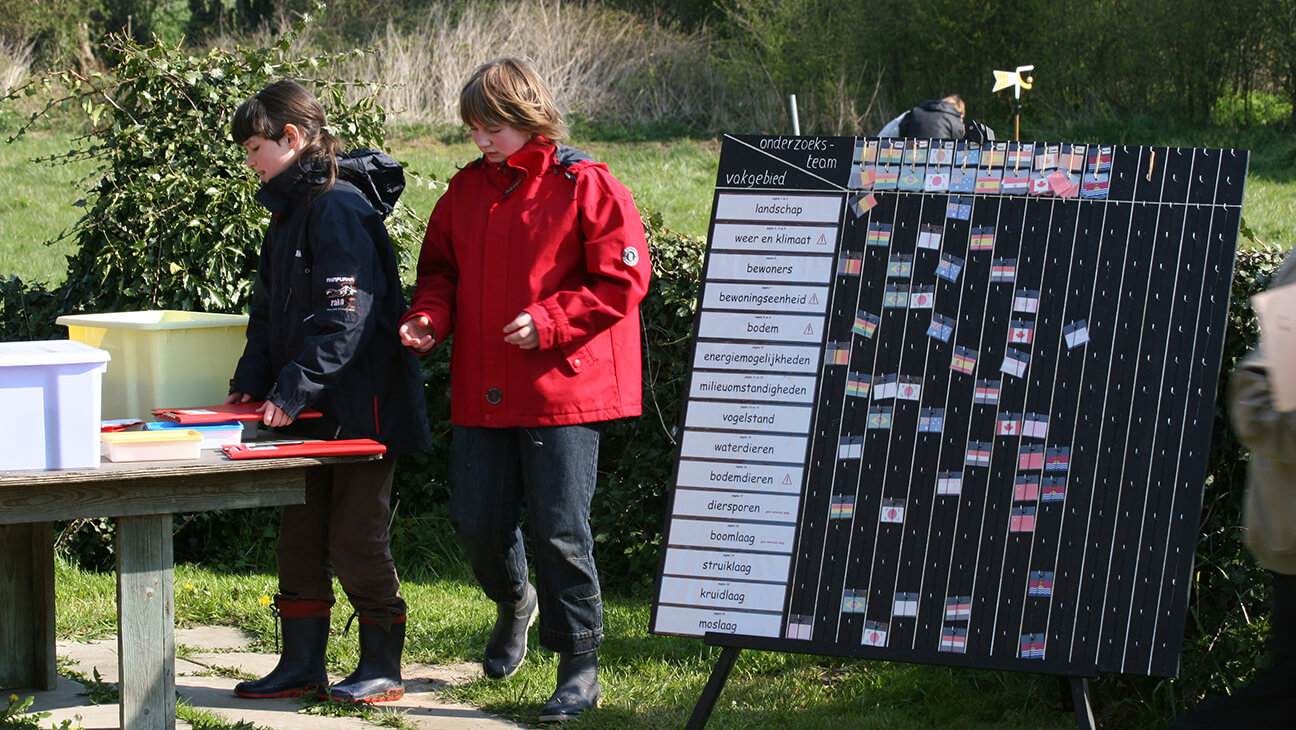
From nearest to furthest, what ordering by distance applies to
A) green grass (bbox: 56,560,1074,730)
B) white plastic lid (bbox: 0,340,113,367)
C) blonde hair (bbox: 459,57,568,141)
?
1. white plastic lid (bbox: 0,340,113,367)
2. blonde hair (bbox: 459,57,568,141)
3. green grass (bbox: 56,560,1074,730)

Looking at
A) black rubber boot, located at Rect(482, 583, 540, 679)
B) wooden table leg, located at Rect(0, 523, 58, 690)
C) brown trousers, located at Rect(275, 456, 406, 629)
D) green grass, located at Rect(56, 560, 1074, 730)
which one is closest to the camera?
brown trousers, located at Rect(275, 456, 406, 629)

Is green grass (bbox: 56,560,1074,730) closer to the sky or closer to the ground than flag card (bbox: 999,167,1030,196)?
closer to the ground

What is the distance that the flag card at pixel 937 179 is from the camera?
11.2 feet

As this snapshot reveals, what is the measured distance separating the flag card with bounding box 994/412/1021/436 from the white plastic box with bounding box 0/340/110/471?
2181 mm

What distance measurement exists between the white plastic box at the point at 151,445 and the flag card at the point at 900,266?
1.81 meters

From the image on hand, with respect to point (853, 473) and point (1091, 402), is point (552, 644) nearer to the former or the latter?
point (853, 473)

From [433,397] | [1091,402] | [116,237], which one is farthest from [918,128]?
[1091,402]

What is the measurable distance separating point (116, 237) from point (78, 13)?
23.2m

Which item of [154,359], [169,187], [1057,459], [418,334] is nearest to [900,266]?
[1057,459]

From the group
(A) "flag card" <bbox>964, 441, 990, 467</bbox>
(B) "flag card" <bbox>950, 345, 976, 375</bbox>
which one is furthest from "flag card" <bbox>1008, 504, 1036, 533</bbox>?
(B) "flag card" <bbox>950, 345, 976, 375</bbox>

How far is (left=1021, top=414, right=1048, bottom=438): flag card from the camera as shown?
3275mm

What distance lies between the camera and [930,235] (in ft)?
11.2

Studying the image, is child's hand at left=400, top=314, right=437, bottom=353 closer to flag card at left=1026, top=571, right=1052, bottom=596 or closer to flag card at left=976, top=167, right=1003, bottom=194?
flag card at left=976, top=167, right=1003, bottom=194

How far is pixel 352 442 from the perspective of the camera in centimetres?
344
